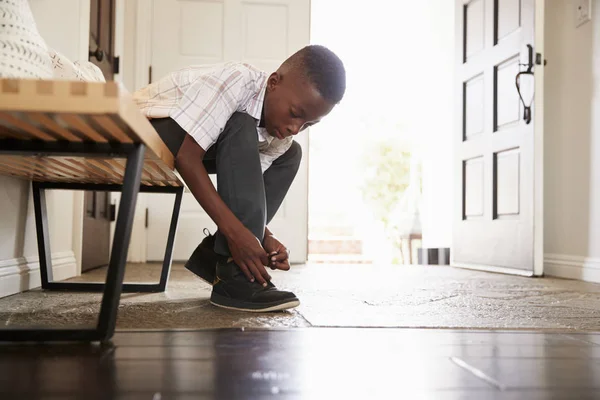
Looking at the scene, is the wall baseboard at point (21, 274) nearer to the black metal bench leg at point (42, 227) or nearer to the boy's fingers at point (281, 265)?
the black metal bench leg at point (42, 227)

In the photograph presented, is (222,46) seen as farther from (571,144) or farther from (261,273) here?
(261,273)

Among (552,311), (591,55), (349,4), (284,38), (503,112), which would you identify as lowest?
(552,311)

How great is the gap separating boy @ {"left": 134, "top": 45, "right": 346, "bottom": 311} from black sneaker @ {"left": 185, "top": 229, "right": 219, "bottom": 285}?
5.3 inches

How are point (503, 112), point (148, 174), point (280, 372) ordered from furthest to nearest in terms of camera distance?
point (503, 112)
point (148, 174)
point (280, 372)

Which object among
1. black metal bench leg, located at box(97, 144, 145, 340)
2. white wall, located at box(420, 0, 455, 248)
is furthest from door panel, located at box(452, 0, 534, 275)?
black metal bench leg, located at box(97, 144, 145, 340)

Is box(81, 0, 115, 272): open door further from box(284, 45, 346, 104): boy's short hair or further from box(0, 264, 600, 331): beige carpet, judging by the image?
box(284, 45, 346, 104): boy's short hair

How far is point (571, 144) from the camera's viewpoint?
2.99 metres

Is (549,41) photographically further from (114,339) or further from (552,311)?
(114,339)

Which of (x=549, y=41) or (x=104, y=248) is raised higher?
(x=549, y=41)

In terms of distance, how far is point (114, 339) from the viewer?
3.23 feet

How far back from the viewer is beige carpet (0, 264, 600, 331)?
1.22m

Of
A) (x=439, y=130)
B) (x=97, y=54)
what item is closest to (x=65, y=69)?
(x=97, y=54)

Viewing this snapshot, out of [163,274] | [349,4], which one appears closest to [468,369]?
[163,274]

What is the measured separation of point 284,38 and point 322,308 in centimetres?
252
